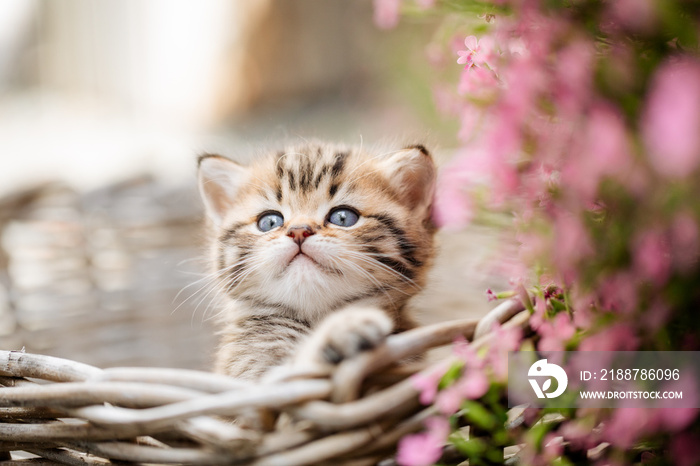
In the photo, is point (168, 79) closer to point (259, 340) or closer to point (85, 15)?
point (85, 15)

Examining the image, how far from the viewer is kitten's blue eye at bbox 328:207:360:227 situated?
1162 mm

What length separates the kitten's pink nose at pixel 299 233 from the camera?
1066 mm

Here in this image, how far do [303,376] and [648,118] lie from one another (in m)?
0.42

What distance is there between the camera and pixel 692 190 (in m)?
0.49

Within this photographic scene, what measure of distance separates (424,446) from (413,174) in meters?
0.70

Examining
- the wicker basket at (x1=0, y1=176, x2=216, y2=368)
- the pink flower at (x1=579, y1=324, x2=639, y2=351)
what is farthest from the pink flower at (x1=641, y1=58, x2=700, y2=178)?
the wicker basket at (x1=0, y1=176, x2=216, y2=368)

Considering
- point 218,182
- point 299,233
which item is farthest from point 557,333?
point 218,182

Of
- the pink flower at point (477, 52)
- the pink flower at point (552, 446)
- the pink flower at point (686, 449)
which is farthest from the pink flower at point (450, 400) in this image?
the pink flower at point (477, 52)

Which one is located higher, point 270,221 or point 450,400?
point 270,221

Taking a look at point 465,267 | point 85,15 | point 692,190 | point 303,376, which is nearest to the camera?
point 692,190

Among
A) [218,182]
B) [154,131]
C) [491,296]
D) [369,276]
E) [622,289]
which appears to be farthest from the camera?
[154,131]

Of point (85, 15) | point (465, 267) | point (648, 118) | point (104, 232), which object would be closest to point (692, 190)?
point (648, 118)

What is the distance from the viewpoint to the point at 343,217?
1.17 meters

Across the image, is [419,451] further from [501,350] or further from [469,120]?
[469,120]
